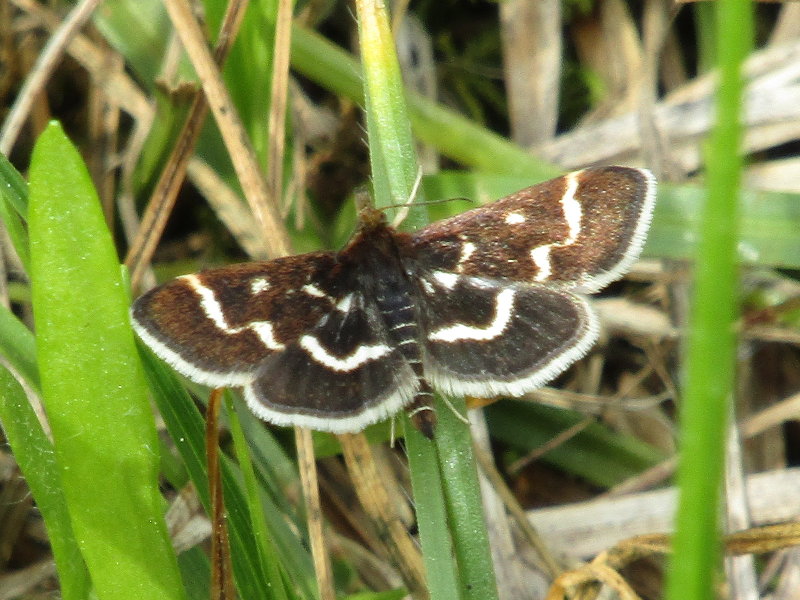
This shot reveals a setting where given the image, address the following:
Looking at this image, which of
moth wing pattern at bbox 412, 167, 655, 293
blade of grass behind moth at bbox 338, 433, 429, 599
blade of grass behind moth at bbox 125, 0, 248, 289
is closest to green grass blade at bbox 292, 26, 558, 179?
blade of grass behind moth at bbox 125, 0, 248, 289

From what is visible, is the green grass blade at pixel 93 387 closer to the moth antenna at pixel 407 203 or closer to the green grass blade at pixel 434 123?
the moth antenna at pixel 407 203

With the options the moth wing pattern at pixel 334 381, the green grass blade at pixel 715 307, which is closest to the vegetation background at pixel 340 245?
the moth wing pattern at pixel 334 381

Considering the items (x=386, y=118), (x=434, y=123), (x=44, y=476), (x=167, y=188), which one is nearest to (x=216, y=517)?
(x=44, y=476)

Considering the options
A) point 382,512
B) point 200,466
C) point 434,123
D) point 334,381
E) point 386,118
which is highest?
point 434,123

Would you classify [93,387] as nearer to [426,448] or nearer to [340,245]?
[426,448]

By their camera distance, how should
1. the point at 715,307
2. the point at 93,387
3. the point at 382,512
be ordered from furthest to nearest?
1. the point at 382,512
2. the point at 93,387
3. the point at 715,307

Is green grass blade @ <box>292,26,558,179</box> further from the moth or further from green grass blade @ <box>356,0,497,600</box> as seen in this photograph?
green grass blade @ <box>356,0,497,600</box>

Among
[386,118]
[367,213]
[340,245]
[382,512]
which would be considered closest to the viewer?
[386,118]
